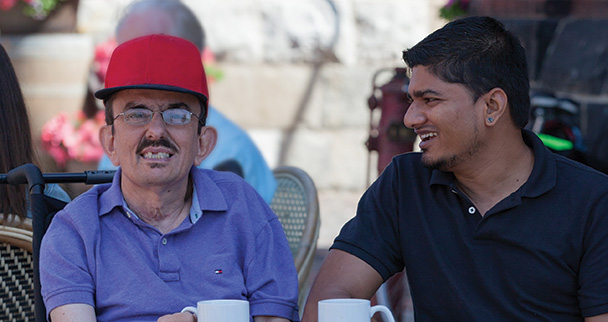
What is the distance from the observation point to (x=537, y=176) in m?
2.20

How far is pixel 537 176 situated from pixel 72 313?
4.06 feet

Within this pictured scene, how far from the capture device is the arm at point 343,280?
2.26m

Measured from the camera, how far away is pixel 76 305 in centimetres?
198

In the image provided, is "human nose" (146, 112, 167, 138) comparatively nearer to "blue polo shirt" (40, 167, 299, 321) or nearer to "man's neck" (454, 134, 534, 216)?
"blue polo shirt" (40, 167, 299, 321)

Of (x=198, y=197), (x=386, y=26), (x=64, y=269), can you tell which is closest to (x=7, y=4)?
(x=386, y=26)

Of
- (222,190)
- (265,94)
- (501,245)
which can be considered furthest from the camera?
(265,94)

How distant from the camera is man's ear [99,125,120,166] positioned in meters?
2.21

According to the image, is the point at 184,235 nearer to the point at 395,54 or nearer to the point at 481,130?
the point at 481,130

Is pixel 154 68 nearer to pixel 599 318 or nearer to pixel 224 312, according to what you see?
pixel 224 312

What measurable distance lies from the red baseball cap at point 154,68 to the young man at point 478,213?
605 millimetres

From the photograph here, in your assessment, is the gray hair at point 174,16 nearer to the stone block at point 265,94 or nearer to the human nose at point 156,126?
the human nose at point 156,126

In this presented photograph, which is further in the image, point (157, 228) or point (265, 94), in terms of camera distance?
point (265, 94)

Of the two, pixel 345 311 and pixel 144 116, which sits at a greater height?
pixel 144 116

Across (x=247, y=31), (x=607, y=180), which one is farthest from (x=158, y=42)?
(x=247, y=31)
